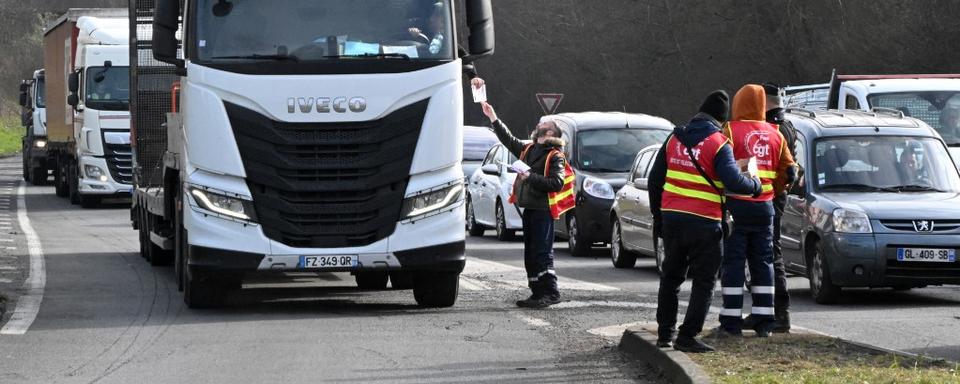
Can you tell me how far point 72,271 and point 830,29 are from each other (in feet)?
89.6

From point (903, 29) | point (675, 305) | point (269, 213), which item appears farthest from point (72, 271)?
point (903, 29)

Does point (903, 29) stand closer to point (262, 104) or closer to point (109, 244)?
point (109, 244)

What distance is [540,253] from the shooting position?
14539 mm

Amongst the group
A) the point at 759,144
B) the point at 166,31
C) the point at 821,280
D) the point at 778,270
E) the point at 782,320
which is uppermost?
the point at 166,31

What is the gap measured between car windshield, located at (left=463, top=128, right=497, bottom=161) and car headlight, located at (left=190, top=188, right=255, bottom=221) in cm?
1658

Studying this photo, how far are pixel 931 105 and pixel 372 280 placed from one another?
8056 mm

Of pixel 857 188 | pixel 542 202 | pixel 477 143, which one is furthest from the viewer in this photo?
pixel 477 143

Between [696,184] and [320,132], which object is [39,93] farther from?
[696,184]

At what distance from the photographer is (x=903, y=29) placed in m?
38.4

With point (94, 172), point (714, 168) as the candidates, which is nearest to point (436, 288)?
point (714, 168)

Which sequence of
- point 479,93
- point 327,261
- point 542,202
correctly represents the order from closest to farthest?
point 327,261
point 479,93
point 542,202

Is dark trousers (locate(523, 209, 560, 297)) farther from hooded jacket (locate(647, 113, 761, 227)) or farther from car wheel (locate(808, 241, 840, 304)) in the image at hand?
hooded jacket (locate(647, 113, 761, 227))

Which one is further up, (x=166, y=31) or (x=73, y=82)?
(x=166, y=31)

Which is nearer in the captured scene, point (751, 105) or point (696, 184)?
point (696, 184)
